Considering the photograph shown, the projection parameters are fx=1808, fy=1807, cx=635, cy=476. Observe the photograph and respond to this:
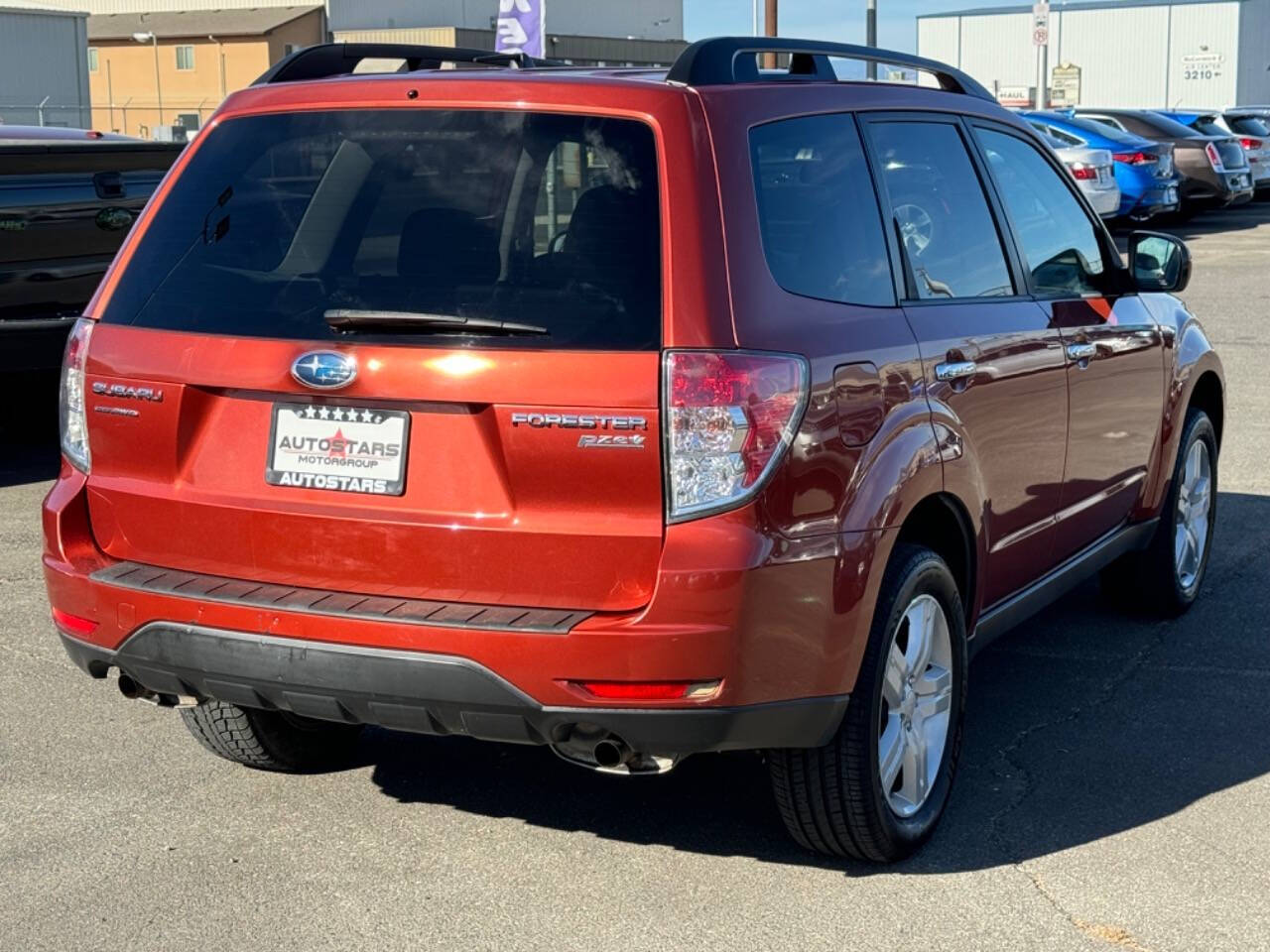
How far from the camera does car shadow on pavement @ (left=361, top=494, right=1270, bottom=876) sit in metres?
→ 4.42

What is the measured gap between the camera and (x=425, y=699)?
3.69m

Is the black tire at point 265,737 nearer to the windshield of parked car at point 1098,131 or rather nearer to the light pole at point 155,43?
the windshield of parked car at point 1098,131

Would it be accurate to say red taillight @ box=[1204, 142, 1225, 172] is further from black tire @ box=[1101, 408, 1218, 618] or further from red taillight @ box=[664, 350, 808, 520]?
red taillight @ box=[664, 350, 808, 520]

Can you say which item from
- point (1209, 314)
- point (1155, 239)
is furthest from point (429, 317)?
point (1209, 314)

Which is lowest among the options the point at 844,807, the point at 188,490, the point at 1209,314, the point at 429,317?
the point at 1209,314

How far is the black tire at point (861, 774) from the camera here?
398cm

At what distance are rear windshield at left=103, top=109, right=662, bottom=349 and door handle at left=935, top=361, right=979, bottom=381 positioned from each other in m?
0.99

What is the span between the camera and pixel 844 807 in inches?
159

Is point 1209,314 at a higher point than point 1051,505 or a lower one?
lower

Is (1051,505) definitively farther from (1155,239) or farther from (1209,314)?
(1209,314)

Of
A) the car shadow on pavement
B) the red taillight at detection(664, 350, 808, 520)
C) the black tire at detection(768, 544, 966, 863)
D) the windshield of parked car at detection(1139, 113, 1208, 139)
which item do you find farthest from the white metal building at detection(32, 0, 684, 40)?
Answer: the red taillight at detection(664, 350, 808, 520)

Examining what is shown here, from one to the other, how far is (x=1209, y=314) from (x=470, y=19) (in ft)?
194

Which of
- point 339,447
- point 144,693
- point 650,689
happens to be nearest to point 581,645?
point 650,689

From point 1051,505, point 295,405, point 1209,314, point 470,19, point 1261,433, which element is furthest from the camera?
point 470,19
